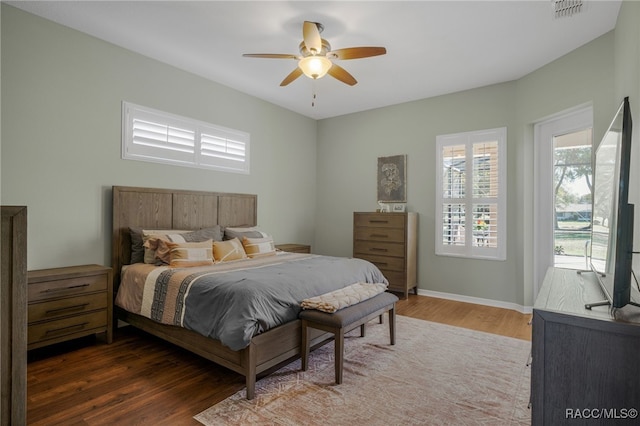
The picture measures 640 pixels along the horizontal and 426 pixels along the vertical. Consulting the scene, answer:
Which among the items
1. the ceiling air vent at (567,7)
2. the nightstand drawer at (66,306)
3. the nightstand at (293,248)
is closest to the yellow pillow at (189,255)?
the nightstand drawer at (66,306)

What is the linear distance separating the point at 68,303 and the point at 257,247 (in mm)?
1826

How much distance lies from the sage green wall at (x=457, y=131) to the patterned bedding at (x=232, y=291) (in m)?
1.88

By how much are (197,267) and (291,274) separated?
947 millimetres

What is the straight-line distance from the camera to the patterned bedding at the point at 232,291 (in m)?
2.23

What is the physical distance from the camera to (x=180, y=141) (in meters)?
3.98

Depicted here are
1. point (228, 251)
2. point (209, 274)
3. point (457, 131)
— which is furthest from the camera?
point (457, 131)

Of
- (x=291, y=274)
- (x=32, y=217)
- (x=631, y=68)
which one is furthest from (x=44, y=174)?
(x=631, y=68)

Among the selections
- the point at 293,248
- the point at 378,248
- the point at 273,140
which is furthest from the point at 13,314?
the point at 273,140

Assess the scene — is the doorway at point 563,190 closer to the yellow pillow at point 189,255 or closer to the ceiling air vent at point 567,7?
the ceiling air vent at point 567,7

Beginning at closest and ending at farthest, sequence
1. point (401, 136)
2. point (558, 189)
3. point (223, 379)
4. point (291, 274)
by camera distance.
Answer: point (223, 379) → point (291, 274) → point (558, 189) → point (401, 136)

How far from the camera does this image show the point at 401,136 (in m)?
5.14

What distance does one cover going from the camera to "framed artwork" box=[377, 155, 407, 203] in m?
5.09

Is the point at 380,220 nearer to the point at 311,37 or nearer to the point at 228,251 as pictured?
the point at 228,251

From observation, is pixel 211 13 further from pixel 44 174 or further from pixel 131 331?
pixel 131 331
